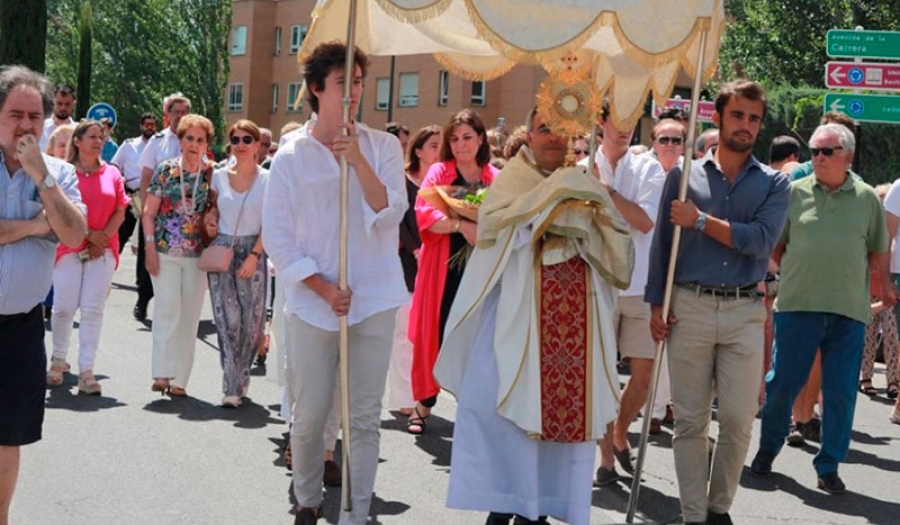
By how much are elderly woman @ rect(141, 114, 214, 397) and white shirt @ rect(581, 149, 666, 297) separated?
347 centimetres

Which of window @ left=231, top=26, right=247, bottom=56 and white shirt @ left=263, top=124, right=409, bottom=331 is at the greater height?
window @ left=231, top=26, right=247, bottom=56

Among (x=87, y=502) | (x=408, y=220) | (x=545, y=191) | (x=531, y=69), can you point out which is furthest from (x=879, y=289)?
(x=531, y=69)

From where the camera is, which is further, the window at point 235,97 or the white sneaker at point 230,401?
the window at point 235,97

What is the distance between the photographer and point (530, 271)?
6469 mm

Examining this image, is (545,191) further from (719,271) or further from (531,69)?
(531,69)

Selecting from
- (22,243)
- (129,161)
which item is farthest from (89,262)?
(129,161)

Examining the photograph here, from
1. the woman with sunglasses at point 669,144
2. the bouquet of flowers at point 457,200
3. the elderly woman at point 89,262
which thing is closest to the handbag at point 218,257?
the elderly woman at point 89,262

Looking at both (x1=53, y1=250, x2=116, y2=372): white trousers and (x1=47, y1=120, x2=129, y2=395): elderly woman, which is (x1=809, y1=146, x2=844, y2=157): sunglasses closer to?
(x1=47, y1=120, x2=129, y2=395): elderly woman

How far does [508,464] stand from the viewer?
6.38 meters

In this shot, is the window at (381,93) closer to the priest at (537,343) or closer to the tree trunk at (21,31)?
the tree trunk at (21,31)

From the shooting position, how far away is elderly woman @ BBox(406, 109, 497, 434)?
964 centimetres

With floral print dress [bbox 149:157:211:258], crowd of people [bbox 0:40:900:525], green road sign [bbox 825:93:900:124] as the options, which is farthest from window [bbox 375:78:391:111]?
crowd of people [bbox 0:40:900:525]

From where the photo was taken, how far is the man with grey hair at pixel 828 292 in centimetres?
873

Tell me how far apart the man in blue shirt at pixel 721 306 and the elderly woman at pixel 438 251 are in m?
2.58
